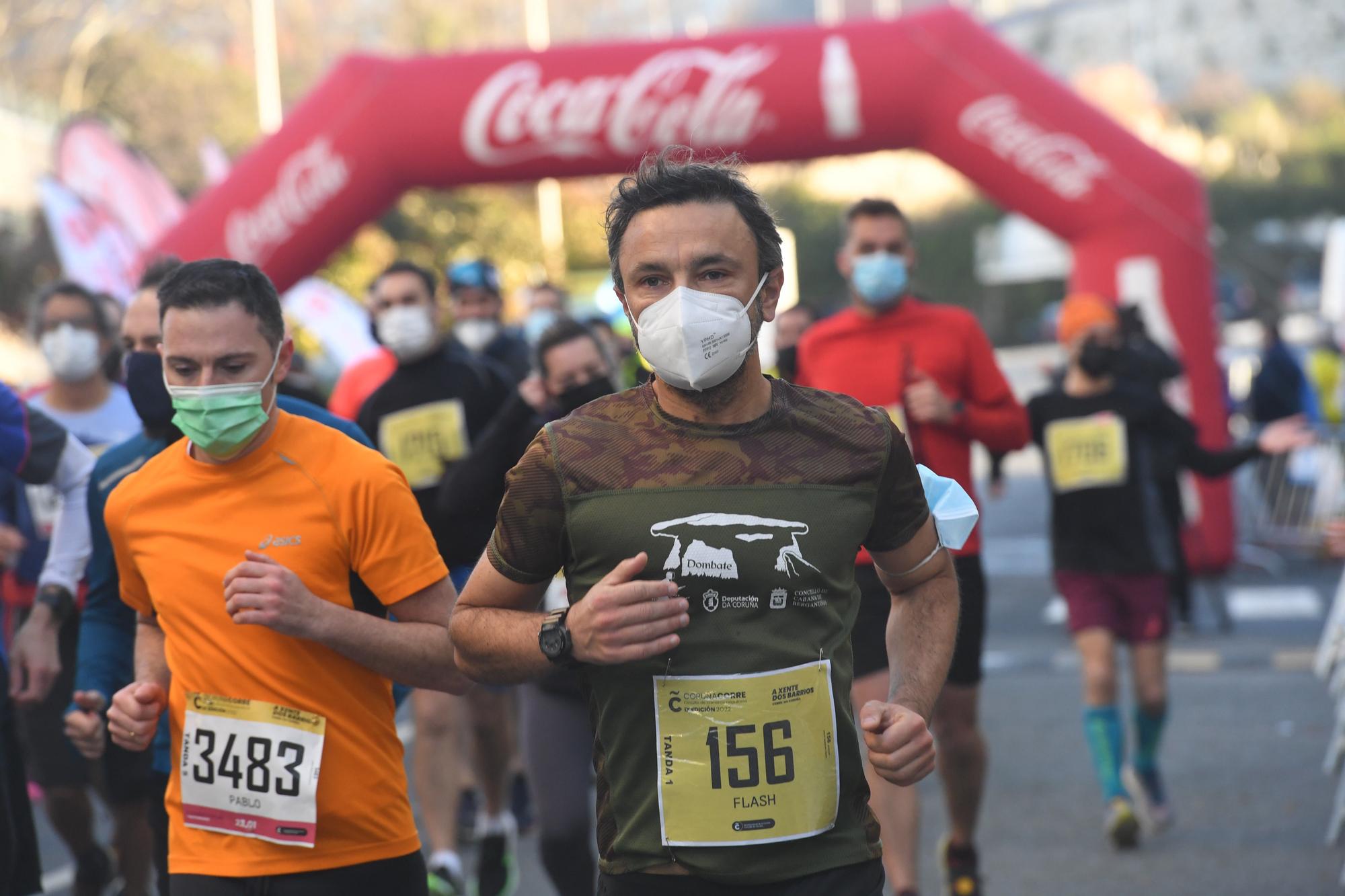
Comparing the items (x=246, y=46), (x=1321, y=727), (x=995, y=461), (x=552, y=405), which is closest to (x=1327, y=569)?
(x=1321, y=727)

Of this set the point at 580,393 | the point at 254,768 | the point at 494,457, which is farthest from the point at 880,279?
the point at 254,768

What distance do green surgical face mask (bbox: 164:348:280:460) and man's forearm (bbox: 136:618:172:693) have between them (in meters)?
0.45

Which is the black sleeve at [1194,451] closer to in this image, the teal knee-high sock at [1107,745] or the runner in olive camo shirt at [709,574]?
the teal knee-high sock at [1107,745]

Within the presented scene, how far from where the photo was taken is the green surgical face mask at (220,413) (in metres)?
3.40

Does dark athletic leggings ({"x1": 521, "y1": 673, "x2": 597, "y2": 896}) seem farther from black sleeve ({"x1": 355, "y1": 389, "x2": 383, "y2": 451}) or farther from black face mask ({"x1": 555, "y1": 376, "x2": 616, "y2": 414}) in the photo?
black sleeve ({"x1": 355, "y1": 389, "x2": 383, "y2": 451})

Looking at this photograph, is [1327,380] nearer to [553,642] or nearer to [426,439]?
[426,439]

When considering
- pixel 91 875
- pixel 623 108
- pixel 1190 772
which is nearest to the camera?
pixel 91 875

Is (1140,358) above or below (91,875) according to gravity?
above

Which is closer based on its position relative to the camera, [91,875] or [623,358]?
[91,875]

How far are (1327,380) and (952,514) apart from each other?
1420 cm

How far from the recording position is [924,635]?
300cm

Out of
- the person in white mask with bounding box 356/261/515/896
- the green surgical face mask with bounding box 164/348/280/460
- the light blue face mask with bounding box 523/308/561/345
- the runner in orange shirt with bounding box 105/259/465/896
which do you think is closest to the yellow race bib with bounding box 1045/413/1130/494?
the person in white mask with bounding box 356/261/515/896

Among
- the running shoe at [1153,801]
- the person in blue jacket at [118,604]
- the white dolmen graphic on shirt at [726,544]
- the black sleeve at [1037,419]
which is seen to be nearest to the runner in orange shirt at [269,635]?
the person in blue jacket at [118,604]

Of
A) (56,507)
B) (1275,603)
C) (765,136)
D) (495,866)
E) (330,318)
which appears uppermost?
(765,136)
